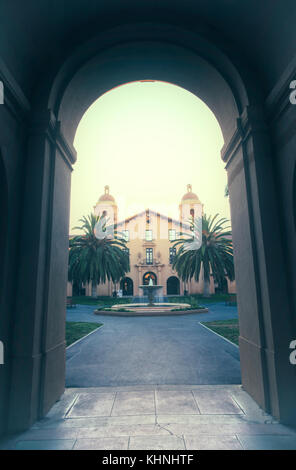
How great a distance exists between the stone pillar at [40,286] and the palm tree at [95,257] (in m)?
23.1

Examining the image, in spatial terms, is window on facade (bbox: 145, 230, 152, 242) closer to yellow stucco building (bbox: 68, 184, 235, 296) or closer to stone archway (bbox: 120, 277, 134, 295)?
yellow stucco building (bbox: 68, 184, 235, 296)

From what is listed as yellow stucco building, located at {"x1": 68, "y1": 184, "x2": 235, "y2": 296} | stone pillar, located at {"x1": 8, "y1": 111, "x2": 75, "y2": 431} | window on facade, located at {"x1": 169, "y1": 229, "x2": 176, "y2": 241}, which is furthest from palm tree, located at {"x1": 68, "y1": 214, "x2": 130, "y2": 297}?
stone pillar, located at {"x1": 8, "y1": 111, "x2": 75, "y2": 431}

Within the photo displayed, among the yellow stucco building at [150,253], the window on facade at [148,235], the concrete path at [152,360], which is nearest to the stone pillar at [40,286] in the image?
the concrete path at [152,360]

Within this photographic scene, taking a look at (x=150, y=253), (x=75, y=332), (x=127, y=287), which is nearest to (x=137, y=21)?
(x=75, y=332)

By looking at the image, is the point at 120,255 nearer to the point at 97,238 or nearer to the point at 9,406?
the point at 97,238

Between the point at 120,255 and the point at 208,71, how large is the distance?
2625 centimetres

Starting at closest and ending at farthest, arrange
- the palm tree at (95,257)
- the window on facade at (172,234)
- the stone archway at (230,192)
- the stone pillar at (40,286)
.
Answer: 1. the stone pillar at (40,286)
2. the stone archway at (230,192)
3. the palm tree at (95,257)
4. the window on facade at (172,234)

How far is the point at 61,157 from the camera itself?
4980mm

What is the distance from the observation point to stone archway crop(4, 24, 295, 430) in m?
3.78

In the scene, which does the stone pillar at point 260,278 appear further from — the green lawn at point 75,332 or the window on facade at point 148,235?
the window on facade at point 148,235

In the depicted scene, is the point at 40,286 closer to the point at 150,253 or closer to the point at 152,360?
the point at 152,360

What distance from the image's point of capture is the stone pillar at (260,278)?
3715 millimetres

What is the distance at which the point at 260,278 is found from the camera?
417 cm

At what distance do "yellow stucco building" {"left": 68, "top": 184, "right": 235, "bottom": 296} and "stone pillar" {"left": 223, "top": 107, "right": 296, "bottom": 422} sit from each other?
126 feet
